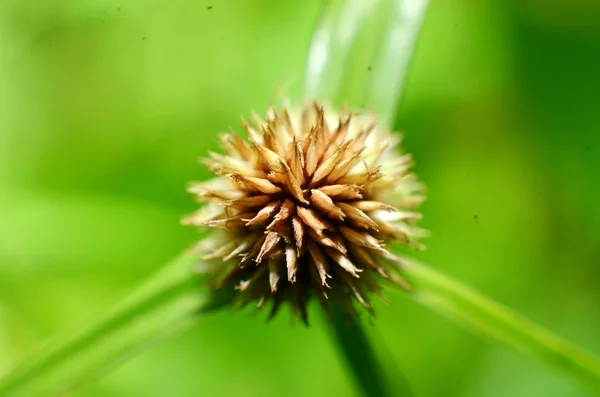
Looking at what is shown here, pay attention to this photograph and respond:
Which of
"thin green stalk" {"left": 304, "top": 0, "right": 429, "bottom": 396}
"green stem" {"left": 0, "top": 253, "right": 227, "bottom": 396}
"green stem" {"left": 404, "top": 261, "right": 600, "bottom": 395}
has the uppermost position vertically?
"thin green stalk" {"left": 304, "top": 0, "right": 429, "bottom": 396}

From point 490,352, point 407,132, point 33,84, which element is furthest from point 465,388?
point 33,84

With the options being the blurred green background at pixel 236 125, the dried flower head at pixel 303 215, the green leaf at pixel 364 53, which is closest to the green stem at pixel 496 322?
the dried flower head at pixel 303 215

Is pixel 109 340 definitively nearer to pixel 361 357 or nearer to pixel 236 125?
pixel 361 357

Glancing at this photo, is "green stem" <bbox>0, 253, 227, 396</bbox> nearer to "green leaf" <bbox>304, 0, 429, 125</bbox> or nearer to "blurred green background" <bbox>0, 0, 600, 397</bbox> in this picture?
"green leaf" <bbox>304, 0, 429, 125</bbox>

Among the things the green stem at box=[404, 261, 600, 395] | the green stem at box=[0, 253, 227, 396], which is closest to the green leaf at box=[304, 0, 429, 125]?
the green stem at box=[404, 261, 600, 395]

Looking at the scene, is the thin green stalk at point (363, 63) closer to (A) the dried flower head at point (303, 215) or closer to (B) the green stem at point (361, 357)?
(B) the green stem at point (361, 357)

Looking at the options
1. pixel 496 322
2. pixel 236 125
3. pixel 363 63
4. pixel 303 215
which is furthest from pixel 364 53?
pixel 236 125

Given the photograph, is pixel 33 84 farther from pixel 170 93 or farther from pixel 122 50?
pixel 170 93
